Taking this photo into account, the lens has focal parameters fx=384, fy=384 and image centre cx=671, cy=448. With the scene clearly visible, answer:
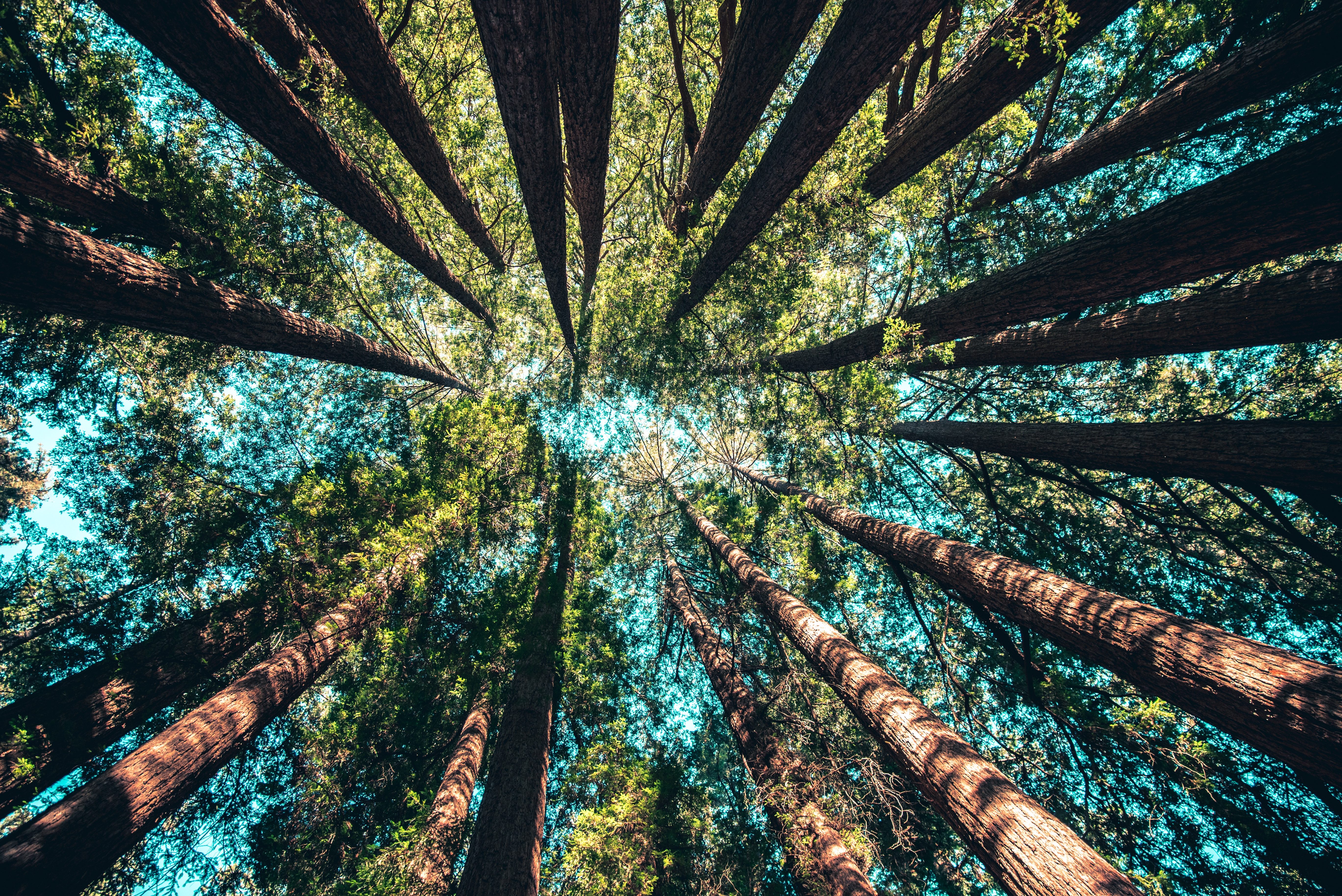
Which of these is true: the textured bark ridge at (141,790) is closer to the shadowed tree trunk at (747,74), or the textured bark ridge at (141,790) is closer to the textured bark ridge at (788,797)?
the textured bark ridge at (788,797)

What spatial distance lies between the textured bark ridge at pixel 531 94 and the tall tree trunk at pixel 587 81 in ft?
0.44

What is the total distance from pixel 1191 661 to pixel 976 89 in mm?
6599

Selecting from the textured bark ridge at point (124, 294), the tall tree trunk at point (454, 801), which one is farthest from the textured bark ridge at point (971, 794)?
the textured bark ridge at point (124, 294)

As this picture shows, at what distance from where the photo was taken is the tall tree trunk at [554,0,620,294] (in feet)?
11.3

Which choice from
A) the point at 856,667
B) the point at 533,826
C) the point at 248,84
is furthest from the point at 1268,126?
the point at 533,826

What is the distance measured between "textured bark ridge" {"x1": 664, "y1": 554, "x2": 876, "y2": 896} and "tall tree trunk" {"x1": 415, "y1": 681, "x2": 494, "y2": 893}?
12.7 ft

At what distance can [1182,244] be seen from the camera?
3967 mm

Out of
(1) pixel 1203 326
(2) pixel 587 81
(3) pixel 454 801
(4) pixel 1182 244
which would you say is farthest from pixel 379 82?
(1) pixel 1203 326

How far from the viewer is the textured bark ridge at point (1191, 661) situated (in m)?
2.43

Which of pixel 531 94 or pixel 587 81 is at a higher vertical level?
pixel 587 81

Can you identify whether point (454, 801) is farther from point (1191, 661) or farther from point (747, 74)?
point (747, 74)

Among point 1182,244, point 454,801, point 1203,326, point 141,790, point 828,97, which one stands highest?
point 828,97

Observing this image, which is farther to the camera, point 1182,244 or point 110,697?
point 110,697

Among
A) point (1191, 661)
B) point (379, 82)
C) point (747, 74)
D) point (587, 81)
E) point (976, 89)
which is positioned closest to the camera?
point (1191, 661)
